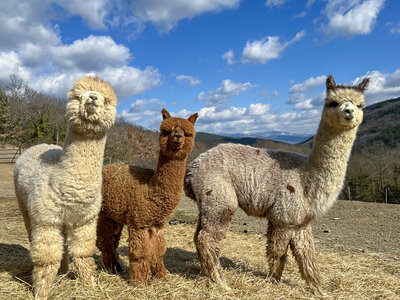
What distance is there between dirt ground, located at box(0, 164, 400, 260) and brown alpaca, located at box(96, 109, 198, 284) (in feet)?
14.6

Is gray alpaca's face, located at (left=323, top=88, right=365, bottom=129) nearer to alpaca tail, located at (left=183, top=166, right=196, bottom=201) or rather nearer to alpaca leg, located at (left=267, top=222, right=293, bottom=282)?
alpaca leg, located at (left=267, top=222, right=293, bottom=282)

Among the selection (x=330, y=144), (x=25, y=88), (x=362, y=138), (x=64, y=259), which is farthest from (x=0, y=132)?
(x=362, y=138)

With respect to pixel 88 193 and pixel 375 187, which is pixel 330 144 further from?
pixel 375 187

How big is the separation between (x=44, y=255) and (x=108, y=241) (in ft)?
3.64

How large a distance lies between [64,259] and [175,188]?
1.90 meters

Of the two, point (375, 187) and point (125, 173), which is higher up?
point (125, 173)

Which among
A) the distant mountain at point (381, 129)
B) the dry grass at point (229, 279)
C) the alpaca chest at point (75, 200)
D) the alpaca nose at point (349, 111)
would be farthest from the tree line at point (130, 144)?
the alpaca chest at point (75, 200)

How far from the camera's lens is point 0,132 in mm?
34125

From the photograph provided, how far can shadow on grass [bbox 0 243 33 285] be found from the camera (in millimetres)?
4334

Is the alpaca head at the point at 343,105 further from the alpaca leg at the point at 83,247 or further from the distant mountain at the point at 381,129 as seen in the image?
the distant mountain at the point at 381,129

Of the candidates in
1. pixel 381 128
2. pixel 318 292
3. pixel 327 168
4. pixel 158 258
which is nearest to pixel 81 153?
pixel 158 258

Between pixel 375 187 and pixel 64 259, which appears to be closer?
pixel 64 259

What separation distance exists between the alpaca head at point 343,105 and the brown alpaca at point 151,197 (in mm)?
1846

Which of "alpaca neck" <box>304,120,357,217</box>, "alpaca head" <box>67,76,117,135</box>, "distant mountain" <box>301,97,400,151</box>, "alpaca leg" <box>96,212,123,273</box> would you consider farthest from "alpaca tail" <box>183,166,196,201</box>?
"distant mountain" <box>301,97,400,151</box>
